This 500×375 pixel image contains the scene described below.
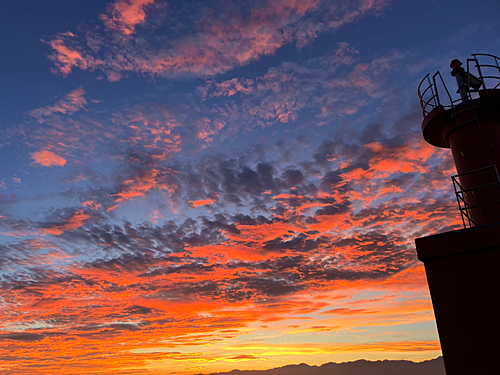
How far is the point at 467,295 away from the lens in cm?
941

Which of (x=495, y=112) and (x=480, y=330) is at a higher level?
(x=495, y=112)

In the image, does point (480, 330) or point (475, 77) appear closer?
point (480, 330)

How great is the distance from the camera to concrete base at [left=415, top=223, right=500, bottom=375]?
29.3 ft

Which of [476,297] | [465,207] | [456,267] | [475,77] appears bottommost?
[476,297]

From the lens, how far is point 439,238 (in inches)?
396

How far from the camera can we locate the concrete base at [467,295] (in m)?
8.93

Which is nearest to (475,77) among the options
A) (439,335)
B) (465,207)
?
(465,207)

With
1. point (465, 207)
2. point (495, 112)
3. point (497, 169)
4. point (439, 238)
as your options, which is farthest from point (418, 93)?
point (439, 238)

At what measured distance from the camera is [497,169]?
11680mm

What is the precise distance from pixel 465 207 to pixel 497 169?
1.78m

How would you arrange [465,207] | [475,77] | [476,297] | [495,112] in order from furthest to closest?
[475,77] → [495,112] → [465,207] → [476,297]

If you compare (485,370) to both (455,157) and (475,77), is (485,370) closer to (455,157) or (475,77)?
(455,157)

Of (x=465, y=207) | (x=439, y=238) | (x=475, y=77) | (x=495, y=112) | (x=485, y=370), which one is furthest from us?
(x=475, y=77)

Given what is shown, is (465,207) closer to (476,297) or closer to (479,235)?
(479,235)
